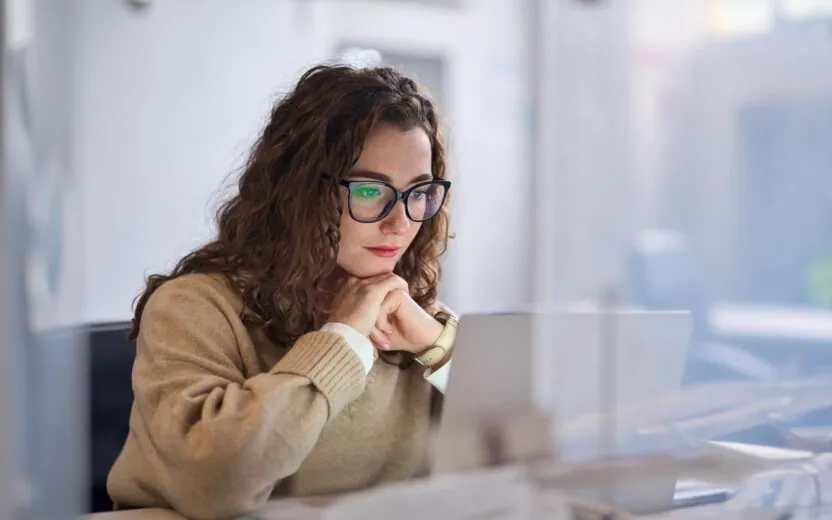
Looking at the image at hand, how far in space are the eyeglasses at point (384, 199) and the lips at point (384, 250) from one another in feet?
0.08

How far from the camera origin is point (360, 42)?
0.81 metres

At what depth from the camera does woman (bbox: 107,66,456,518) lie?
0.64m

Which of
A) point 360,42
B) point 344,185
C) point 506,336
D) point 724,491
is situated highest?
point 360,42

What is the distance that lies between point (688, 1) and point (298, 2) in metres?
0.32

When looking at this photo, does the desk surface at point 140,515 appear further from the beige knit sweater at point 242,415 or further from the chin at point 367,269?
the chin at point 367,269

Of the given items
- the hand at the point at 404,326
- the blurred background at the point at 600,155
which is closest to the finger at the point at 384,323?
the hand at the point at 404,326

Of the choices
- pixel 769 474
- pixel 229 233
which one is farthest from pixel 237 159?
pixel 769 474

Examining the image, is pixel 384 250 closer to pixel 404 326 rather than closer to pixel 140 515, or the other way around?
pixel 404 326

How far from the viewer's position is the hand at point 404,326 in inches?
28.5

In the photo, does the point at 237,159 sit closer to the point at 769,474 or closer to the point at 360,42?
the point at 360,42

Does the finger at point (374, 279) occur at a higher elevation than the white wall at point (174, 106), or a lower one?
lower

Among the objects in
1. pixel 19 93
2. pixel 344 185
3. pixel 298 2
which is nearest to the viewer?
pixel 19 93

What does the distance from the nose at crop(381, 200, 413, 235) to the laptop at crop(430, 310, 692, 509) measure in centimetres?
10

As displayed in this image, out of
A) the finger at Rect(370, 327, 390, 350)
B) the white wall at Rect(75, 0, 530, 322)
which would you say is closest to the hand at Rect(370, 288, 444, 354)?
the finger at Rect(370, 327, 390, 350)
